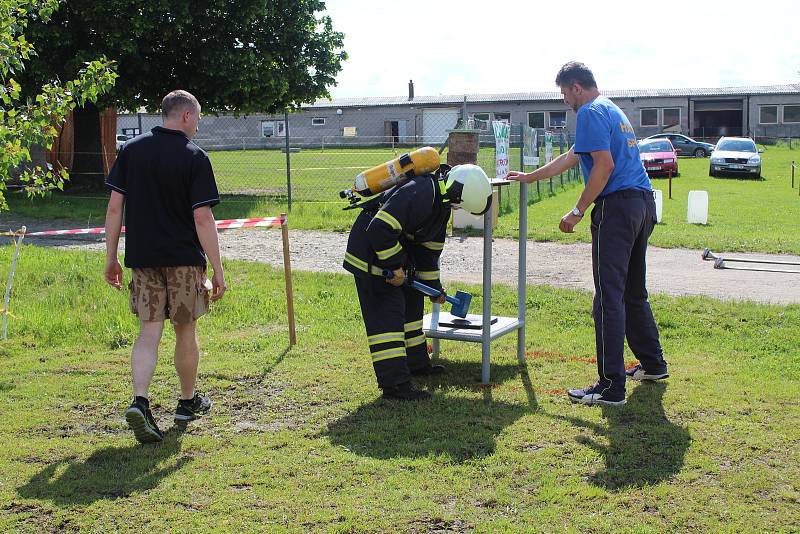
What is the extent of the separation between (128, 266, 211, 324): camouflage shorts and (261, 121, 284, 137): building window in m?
48.7

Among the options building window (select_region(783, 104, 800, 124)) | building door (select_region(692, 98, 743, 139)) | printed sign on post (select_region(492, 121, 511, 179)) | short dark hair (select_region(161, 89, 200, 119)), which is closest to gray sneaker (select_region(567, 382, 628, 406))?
short dark hair (select_region(161, 89, 200, 119))

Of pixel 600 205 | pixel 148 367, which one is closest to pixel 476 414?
pixel 600 205

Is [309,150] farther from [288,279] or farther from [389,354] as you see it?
[389,354]

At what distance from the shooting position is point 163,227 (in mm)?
5266

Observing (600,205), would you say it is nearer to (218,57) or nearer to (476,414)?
(476,414)

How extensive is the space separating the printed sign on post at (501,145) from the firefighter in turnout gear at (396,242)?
9.85 meters

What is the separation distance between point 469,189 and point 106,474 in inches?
112

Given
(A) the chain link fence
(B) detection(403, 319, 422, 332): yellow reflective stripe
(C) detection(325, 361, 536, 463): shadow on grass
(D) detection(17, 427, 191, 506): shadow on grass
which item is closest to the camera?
(D) detection(17, 427, 191, 506): shadow on grass

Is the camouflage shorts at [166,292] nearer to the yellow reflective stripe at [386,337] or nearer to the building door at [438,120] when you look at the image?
the yellow reflective stripe at [386,337]

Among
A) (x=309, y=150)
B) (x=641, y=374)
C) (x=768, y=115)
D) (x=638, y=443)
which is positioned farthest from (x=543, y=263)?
(x=768, y=115)

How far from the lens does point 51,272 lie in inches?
412

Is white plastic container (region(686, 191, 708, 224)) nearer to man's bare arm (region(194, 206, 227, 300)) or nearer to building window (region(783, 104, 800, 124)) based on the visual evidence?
man's bare arm (region(194, 206, 227, 300))

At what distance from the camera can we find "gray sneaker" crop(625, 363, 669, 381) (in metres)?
6.35

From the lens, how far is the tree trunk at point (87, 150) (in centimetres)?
2184
